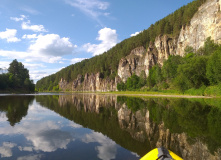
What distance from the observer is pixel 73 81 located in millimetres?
194250

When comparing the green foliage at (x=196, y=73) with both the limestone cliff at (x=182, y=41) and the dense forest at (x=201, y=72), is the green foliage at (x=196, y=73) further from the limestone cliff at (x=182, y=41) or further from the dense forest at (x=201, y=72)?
the limestone cliff at (x=182, y=41)

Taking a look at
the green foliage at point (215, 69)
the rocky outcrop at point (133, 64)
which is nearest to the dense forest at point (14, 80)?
the rocky outcrop at point (133, 64)

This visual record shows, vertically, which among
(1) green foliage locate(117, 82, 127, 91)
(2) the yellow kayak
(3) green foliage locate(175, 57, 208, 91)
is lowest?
(2) the yellow kayak

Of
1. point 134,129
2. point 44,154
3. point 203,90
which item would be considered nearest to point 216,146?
point 134,129

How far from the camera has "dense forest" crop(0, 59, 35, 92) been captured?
88062 millimetres

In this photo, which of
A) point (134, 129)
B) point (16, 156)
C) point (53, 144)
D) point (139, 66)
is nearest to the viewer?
point (16, 156)

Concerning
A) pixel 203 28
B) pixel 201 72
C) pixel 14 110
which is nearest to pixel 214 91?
pixel 201 72

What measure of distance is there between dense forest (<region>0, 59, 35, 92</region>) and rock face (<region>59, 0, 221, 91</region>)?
6405cm

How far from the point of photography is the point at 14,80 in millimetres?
97562

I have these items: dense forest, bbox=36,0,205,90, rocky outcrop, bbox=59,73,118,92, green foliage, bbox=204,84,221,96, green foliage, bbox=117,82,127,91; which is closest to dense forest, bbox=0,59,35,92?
rocky outcrop, bbox=59,73,118,92

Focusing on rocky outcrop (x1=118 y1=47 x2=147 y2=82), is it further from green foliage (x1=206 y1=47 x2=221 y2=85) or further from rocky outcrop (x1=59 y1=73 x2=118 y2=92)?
green foliage (x1=206 y1=47 x2=221 y2=85)

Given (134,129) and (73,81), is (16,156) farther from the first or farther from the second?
(73,81)

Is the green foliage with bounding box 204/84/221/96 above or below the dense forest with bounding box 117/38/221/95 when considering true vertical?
below

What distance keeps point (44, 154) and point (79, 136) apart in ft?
10.7
